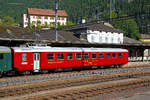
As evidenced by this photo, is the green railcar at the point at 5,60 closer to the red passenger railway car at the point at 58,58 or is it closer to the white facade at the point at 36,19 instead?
the red passenger railway car at the point at 58,58

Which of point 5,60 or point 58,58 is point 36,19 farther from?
point 5,60

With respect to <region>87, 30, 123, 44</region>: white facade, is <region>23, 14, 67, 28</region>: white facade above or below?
above

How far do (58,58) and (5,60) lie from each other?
592 centimetres

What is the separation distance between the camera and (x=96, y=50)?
2728 centimetres

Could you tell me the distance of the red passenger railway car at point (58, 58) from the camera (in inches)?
815

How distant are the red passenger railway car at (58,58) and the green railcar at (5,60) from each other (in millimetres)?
480

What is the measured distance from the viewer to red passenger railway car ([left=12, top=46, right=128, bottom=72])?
67.9ft

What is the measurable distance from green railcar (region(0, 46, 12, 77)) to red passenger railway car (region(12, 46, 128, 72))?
18.9 inches

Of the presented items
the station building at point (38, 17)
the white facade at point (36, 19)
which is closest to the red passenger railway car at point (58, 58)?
the station building at point (38, 17)

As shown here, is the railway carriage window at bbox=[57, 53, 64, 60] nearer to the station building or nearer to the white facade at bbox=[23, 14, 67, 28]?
the station building

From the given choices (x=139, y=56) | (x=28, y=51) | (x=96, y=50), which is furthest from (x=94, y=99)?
(x=139, y=56)

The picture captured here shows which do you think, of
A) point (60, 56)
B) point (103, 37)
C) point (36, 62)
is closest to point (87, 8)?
point (103, 37)

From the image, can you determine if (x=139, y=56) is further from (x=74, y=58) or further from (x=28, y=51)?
(x=28, y=51)

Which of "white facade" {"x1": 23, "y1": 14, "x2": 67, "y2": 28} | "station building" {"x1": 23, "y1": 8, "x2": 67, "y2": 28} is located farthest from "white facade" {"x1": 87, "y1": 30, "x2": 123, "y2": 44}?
"white facade" {"x1": 23, "y1": 14, "x2": 67, "y2": 28}
